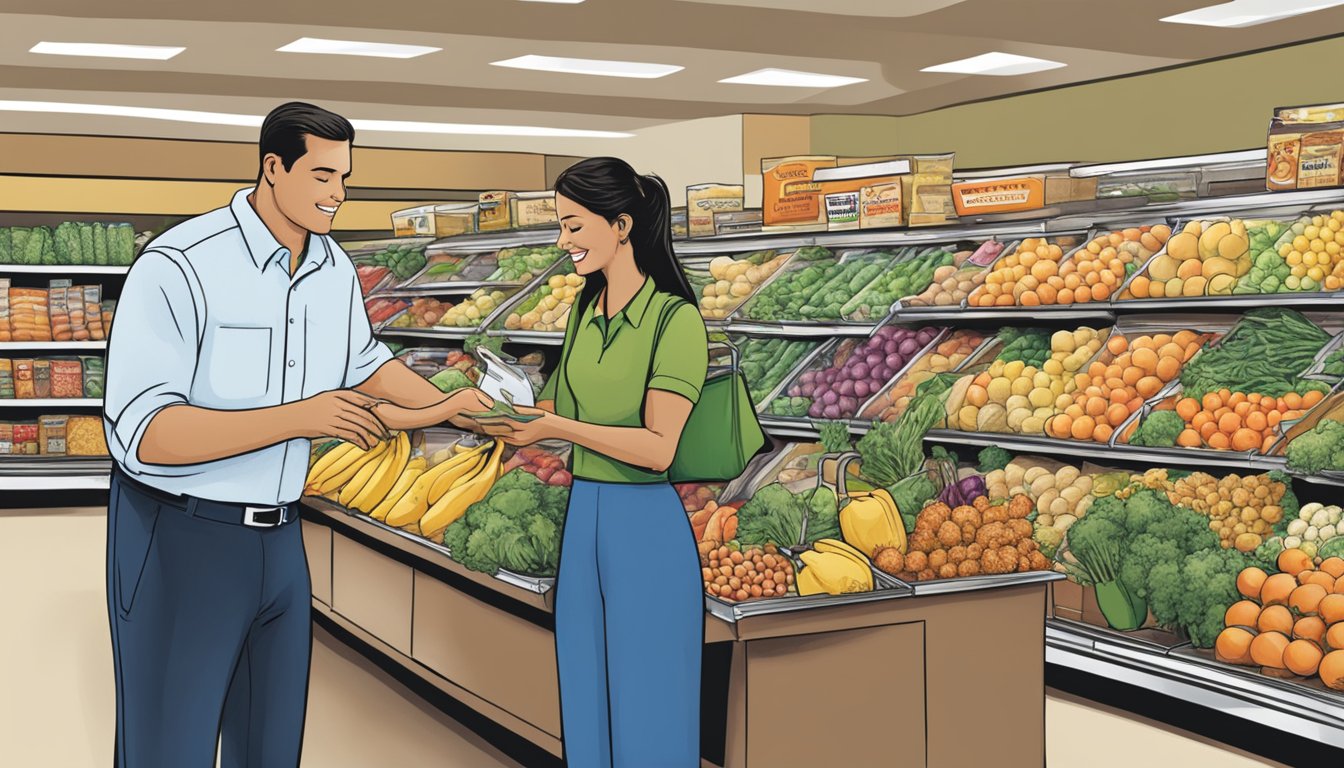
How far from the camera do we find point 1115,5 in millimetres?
6703

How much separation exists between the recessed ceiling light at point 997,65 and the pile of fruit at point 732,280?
3.30 m

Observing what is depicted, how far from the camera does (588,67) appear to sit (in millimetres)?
8375

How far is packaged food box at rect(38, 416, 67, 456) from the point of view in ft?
29.1

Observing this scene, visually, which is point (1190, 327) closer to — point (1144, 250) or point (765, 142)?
point (1144, 250)

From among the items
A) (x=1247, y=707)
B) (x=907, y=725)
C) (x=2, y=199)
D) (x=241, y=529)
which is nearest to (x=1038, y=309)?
(x=1247, y=707)

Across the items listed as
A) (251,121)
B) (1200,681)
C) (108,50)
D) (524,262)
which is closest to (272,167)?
(1200,681)

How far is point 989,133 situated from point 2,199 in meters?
8.07

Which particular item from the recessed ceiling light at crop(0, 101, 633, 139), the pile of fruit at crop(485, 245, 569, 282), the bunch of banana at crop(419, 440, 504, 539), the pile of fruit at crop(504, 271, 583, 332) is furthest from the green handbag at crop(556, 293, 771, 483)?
the recessed ceiling light at crop(0, 101, 633, 139)

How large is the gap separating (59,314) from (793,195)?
19.9 feet

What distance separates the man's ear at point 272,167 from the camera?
2219 millimetres

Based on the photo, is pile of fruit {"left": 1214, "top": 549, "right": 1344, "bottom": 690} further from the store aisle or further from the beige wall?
the beige wall

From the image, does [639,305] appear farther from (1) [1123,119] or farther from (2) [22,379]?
(1) [1123,119]

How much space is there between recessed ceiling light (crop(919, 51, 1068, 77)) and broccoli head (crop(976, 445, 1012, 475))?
4.29m

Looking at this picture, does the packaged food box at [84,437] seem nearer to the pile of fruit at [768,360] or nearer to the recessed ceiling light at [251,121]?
the recessed ceiling light at [251,121]
